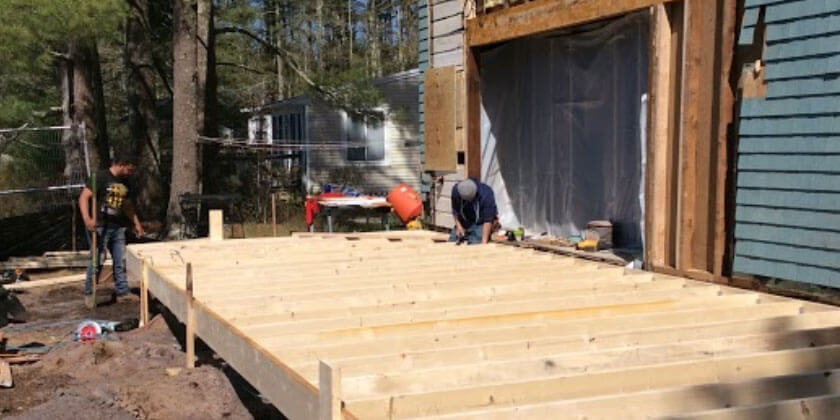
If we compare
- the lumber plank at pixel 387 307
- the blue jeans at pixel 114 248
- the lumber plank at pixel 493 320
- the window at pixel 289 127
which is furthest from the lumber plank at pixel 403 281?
the window at pixel 289 127

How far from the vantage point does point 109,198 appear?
30.4 ft

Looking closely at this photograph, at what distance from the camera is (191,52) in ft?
49.2

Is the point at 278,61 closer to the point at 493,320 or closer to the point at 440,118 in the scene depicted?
the point at 440,118

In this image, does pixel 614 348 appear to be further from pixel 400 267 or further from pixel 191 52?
pixel 191 52

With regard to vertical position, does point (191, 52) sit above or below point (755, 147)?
above

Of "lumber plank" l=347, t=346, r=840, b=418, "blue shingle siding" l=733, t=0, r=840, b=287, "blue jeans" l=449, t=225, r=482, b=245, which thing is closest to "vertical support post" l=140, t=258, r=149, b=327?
"blue jeans" l=449, t=225, r=482, b=245

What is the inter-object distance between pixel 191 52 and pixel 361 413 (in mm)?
13144

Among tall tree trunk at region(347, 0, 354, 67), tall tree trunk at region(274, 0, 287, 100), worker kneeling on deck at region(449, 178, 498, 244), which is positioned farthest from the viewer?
tall tree trunk at region(347, 0, 354, 67)

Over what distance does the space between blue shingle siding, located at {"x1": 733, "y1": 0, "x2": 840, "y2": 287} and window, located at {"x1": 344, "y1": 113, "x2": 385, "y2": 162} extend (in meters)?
13.7

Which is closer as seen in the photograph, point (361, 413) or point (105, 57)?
point (361, 413)

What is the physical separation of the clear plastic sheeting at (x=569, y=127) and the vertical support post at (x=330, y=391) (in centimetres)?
631

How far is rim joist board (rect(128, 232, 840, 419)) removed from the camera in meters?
3.21

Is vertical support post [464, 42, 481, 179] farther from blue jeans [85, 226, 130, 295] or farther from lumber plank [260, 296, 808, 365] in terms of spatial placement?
lumber plank [260, 296, 808, 365]

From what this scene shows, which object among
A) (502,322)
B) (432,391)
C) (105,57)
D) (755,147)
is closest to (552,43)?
(755,147)
